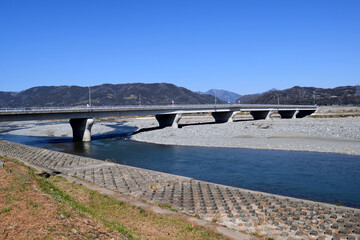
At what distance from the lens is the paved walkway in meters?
10.9

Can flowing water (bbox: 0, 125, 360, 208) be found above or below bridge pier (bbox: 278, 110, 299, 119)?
below

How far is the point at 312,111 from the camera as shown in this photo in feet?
383

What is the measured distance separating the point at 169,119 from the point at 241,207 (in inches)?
2283

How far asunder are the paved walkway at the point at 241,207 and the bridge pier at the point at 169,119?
48160 millimetres

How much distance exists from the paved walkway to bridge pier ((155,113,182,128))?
158ft

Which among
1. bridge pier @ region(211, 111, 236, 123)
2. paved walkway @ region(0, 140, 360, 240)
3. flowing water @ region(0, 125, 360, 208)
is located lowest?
flowing water @ region(0, 125, 360, 208)

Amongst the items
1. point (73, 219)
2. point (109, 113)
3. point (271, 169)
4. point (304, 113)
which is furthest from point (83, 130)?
point (304, 113)

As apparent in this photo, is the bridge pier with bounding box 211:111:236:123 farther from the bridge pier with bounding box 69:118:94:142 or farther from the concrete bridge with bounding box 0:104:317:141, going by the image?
the bridge pier with bounding box 69:118:94:142

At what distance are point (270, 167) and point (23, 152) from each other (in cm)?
2783

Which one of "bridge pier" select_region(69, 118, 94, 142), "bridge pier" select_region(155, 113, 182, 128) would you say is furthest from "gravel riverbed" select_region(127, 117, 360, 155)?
"bridge pier" select_region(155, 113, 182, 128)

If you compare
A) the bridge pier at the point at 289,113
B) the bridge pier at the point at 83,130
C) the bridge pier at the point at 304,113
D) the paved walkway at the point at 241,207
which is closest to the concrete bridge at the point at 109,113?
the bridge pier at the point at 83,130

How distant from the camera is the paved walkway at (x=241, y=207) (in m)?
10.9

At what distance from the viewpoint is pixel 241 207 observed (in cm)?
1345

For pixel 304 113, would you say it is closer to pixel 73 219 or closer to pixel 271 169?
pixel 271 169
